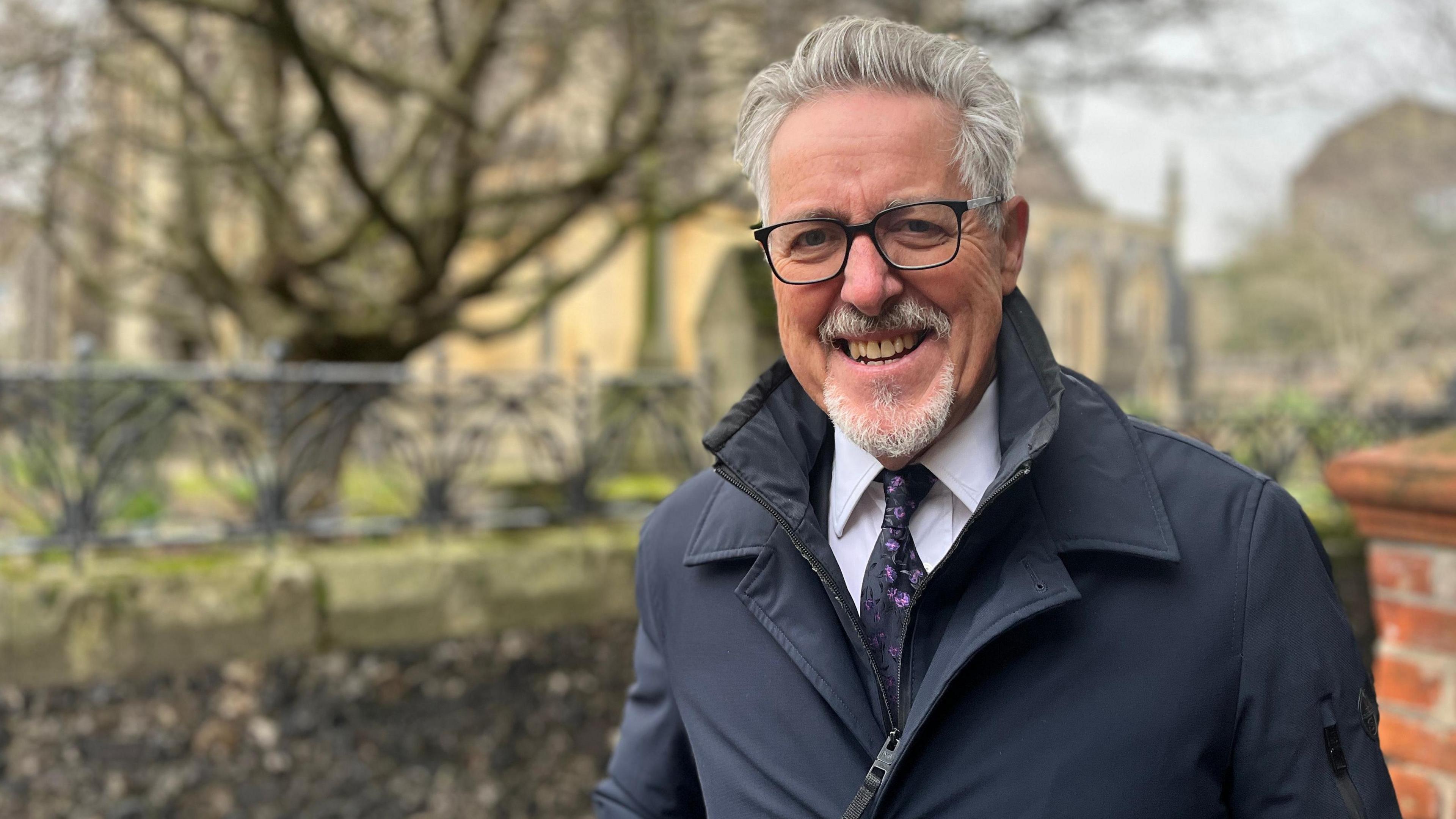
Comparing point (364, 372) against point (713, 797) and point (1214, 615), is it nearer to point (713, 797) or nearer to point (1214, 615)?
point (713, 797)

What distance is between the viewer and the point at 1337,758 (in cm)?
129

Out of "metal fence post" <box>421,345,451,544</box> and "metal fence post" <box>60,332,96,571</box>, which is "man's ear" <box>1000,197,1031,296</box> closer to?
"metal fence post" <box>421,345,451,544</box>

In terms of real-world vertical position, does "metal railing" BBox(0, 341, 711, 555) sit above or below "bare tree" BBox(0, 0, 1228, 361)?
below

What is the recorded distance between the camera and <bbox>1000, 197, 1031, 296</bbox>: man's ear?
157cm

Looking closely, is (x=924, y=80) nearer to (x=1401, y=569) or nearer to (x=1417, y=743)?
(x=1401, y=569)

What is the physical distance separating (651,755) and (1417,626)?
5.68 ft

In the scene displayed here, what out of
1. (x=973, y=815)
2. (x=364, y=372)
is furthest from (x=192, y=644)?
(x=973, y=815)

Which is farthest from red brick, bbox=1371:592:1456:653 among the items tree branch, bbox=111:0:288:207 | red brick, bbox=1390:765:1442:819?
tree branch, bbox=111:0:288:207

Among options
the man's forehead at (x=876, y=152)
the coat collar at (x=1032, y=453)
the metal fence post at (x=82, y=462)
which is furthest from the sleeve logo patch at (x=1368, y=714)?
the metal fence post at (x=82, y=462)

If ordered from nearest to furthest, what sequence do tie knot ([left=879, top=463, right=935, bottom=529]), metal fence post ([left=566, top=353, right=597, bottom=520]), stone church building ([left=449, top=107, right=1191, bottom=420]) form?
tie knot ([left=879, top=463, right=935, bottom=529]) → metal fence post ([left=566, top=353, right=597, bottom=520]) → stone church building ([left=449, top=107, right=1191, bottom=420])

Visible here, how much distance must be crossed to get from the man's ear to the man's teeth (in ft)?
0.60

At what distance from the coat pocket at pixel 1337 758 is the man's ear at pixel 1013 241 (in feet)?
2.35

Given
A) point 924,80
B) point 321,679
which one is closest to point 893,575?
point 924,80

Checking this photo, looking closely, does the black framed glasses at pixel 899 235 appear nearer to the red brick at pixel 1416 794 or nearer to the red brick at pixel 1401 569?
the red brick at pixel 1401 569
